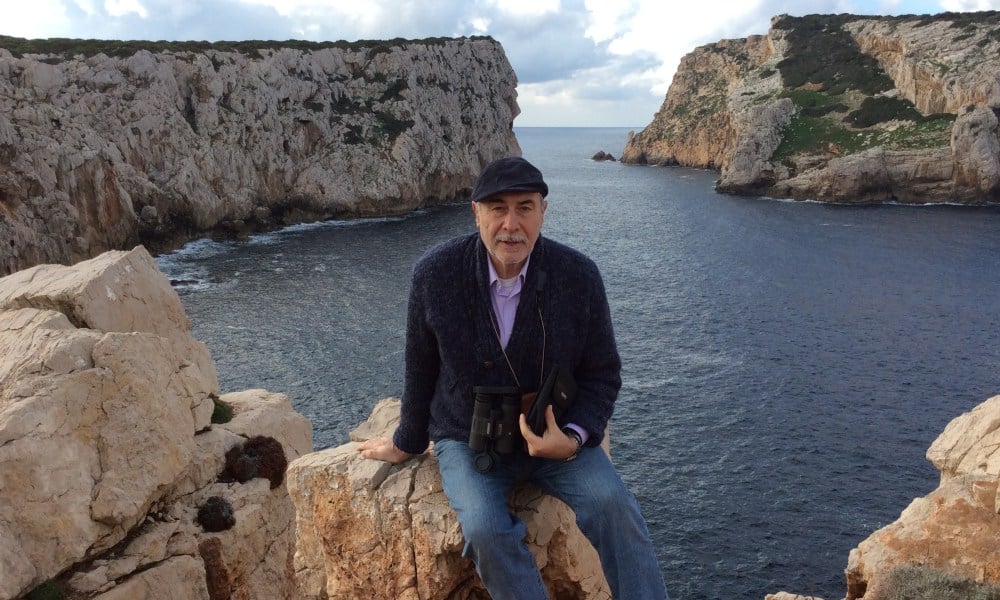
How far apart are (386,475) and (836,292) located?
5045 centimetres

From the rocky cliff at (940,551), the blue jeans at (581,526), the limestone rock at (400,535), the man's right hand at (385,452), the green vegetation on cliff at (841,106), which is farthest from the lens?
the green vegetation on cliff at (841,106)

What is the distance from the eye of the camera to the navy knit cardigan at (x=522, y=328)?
6156mm

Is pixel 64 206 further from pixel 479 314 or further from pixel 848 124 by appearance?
pixel 848 124

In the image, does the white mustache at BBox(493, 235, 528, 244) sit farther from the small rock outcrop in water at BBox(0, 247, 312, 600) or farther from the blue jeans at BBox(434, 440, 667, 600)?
the small rock outcrop in water at BBox(0, 247, 312, 600)

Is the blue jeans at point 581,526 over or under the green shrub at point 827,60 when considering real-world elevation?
under

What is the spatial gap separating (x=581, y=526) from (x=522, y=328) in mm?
1768

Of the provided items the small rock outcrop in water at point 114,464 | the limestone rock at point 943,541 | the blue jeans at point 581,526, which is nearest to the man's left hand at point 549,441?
the blue jeans at point 581,526

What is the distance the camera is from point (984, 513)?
28.0 feet

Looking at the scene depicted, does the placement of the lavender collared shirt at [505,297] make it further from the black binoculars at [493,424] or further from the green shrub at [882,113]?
the green shrub at [882,113]

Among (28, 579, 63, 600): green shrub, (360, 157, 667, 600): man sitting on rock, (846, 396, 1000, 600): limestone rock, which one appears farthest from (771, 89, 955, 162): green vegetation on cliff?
(28, 579, 63, 600): green shrub

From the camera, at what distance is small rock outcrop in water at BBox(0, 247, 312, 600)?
1134 cm

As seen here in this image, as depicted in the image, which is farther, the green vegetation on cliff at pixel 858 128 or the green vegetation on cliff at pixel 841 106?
the green vegetation on cliff at pixel 841 106

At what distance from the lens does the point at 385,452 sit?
7.14 m

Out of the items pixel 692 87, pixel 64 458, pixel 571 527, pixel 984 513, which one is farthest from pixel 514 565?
pixel 692 87
